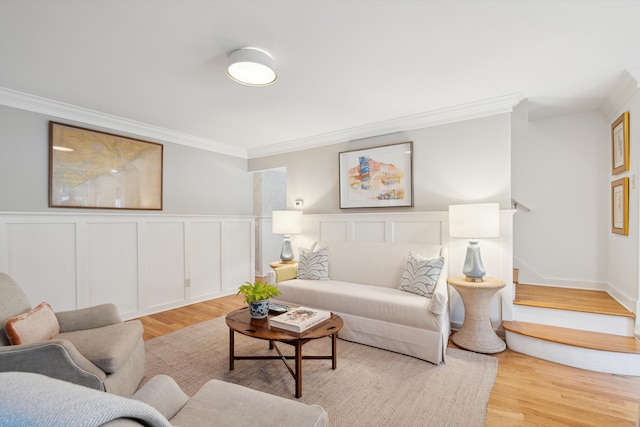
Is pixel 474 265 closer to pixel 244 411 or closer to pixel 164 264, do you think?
pixel 244 411

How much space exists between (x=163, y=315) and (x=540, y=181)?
5.07 metres

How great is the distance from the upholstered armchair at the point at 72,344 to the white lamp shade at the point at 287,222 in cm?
230

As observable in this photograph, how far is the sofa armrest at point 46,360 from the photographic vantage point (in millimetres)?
1371

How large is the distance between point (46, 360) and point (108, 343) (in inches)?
15.9

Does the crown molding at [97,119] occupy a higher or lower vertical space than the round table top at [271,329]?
higher

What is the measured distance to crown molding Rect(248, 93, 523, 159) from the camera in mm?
3016

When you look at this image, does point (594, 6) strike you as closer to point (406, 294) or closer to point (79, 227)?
point (406, 294)

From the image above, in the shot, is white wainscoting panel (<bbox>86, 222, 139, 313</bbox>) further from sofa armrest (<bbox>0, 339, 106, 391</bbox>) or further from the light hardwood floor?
the light hardwood floor

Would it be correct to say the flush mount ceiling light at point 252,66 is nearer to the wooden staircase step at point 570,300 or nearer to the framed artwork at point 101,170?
the framed artwork at point 101,170

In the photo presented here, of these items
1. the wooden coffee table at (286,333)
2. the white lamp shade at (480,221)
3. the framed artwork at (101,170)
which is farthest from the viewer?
the framed artwork at (101,170)

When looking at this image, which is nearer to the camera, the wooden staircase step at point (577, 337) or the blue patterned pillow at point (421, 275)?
the wooden staircase step at point (577, 337)

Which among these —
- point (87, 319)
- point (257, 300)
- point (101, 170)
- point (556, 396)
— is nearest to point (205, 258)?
point (101, 170)

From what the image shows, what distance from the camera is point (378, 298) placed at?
9.05ft

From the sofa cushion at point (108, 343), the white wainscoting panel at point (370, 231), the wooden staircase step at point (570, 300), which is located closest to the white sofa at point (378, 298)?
the white wainscoting panel at point (370, 231)
